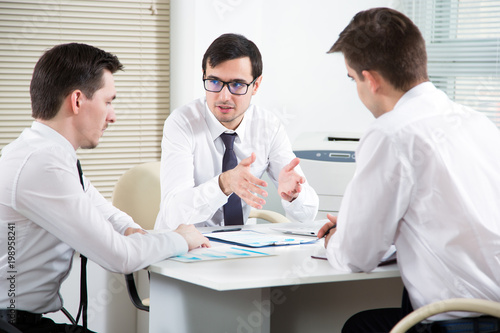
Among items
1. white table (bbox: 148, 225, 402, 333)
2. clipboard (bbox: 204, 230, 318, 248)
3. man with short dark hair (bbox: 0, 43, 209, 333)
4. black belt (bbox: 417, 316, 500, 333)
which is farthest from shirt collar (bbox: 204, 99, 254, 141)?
black belt (bbox: 417, 316, 500, 333)

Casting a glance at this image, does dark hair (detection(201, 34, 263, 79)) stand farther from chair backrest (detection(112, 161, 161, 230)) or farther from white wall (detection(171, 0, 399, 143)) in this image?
white wall (detection(171, 0, 399, 143))

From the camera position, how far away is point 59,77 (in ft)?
5.42

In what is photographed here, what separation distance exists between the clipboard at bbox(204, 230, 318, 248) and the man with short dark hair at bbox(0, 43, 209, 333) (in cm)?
29

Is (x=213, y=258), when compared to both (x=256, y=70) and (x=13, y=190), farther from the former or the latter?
(x=256, y=70)

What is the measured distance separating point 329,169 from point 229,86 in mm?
893

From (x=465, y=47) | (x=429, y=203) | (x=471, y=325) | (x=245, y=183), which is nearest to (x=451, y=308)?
(x=471, y=325)

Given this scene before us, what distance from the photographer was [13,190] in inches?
59.9

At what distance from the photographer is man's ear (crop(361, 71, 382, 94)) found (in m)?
1.57

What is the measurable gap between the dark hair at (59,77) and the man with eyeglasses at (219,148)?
0.77 m

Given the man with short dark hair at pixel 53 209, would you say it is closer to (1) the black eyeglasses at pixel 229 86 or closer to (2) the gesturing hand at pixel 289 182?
(2) the gesturing hand at pixel 289 182

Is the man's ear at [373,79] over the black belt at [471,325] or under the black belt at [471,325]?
over

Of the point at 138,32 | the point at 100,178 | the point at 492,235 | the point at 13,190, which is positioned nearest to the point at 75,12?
the point at 138,32

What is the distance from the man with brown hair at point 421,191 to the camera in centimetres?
142

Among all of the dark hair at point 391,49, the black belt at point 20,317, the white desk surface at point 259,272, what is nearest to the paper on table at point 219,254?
the white desk surface at point 259,272
